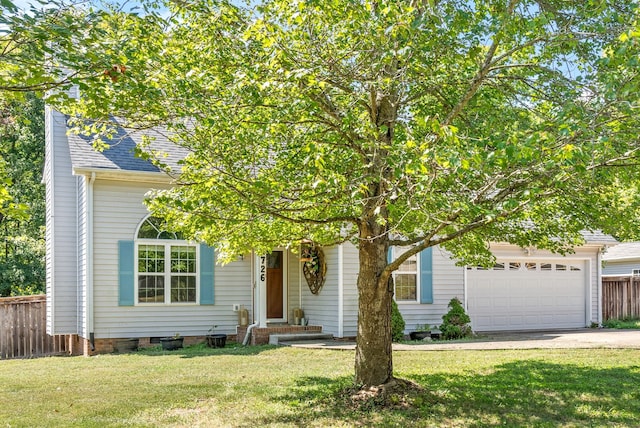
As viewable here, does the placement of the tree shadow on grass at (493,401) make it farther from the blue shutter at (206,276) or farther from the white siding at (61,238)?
the white siding at (61,238)

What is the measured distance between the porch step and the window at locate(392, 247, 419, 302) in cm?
212

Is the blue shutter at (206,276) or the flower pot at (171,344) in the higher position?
the blue shutter at (206,276)

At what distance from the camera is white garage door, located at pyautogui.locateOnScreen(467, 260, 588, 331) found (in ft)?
55.8

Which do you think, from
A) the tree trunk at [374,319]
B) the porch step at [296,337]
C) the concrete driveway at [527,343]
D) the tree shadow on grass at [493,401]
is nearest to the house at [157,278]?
the porch step at [296,337]

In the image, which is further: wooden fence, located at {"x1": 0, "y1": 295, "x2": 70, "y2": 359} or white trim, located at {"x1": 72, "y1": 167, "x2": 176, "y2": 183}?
wooden fence, located at {"x1": 0, "y1": 295, "x2": 70, "y2": 359}

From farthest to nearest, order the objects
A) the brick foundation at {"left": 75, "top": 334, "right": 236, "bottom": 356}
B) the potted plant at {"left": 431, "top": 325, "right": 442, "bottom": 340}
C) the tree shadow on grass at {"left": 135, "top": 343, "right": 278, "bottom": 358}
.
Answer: the potted plant at {"left": 431, "top": 325, "right": 442, "bottom": 340}
the brick foundation at {"left": 75, "top": 334, "right": 236, "bottom": 356}
the tree shadow on grass at {"left": 135, "top": 343, "right": 278, "bottom": 358}

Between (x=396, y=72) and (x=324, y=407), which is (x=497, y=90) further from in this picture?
(x=324, y=407)

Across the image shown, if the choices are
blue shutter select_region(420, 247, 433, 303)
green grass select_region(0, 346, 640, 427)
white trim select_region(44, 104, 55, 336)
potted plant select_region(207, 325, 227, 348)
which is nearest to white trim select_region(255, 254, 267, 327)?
potted plant select_region(207, 325, 227, 348)

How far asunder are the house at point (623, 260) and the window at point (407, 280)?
50.1ft

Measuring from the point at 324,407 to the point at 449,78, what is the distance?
421 cm

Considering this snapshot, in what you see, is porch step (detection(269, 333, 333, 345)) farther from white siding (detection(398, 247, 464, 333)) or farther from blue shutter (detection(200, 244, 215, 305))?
white siding (detection(398, 247, 464, 333))

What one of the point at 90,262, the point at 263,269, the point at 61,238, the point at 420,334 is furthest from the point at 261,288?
the point at 61,238

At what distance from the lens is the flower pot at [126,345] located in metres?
14.4

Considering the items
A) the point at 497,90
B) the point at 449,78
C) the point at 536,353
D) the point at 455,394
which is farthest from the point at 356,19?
the point at 536,353
